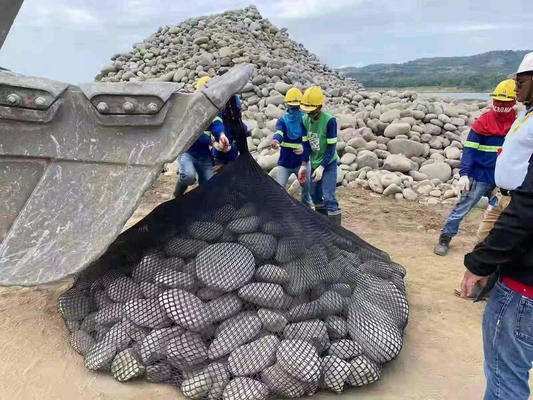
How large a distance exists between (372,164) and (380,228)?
2.25 metres

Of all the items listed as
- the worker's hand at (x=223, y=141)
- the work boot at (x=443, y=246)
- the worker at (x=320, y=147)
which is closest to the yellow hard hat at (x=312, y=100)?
the worker at (x=320, y=147)

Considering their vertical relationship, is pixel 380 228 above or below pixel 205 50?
below

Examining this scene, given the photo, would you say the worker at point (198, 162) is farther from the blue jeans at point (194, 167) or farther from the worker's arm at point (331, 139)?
the worker's arm at point (331, 139)

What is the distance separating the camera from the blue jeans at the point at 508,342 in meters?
2.03

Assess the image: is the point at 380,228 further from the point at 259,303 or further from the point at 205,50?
the point at 205,50

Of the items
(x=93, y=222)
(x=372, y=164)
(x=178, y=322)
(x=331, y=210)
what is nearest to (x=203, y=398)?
(x=178, y=322)

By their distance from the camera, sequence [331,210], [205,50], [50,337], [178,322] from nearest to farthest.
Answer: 1. [178,322]
2. [50,337]
3. [331,210]
4. [205,50]

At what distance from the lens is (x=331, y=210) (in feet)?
18.2

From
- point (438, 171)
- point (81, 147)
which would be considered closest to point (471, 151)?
point (438, 171)

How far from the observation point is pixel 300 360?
2.91 m

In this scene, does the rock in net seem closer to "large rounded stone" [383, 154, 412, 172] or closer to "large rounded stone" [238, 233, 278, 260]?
"large rounded stone" [238, 233, 278, 260]

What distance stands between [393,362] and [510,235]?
1.72m

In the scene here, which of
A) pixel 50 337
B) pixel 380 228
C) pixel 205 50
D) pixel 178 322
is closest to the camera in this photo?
pixel 178 322

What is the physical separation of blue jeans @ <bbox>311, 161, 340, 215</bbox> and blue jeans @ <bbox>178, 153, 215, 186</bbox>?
1136 millimetres
